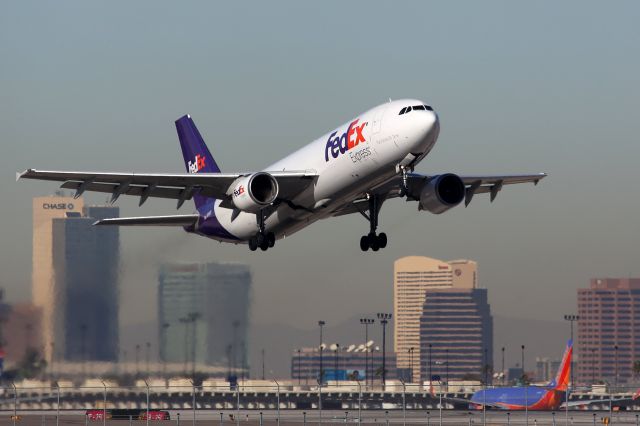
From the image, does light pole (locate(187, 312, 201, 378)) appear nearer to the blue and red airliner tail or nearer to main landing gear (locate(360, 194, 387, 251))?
main landing gear (locate(360, 194, 387, 251))

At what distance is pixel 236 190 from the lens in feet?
196

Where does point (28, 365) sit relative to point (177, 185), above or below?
below

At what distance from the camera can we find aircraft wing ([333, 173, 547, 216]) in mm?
61031

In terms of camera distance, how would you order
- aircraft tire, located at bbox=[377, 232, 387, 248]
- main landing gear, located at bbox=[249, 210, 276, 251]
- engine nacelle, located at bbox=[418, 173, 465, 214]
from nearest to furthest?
engine nacelle, located at bbox=[418, 173, 465, 214] < main landing gear, located at bbox=[249, 210, 276, 251] < aircraft tire, located at bbox=[377, 232, 387, 248]

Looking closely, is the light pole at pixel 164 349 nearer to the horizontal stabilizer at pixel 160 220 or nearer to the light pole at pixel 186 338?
the light pole at pixel 186 338

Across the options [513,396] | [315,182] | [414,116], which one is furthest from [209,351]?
[513,396]

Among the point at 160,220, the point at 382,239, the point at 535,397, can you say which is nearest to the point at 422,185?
the point at 382,239

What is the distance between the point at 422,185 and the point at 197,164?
17.9 metres

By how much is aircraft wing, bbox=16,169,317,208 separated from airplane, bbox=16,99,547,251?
5 centimetres

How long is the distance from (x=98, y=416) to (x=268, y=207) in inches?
673

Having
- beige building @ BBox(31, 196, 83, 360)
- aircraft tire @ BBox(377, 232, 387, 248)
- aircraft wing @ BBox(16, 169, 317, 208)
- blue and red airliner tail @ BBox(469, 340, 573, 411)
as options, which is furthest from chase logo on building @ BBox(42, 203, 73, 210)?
aircraft tire @ BBox(377, 232, 387, 248)

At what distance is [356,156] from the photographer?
55.1 m

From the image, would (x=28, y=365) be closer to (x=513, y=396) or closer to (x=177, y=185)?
(x=177, y=185)

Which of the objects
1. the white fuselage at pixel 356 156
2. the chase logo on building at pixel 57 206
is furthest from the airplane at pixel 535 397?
the white fuselage at pixel 356 156
